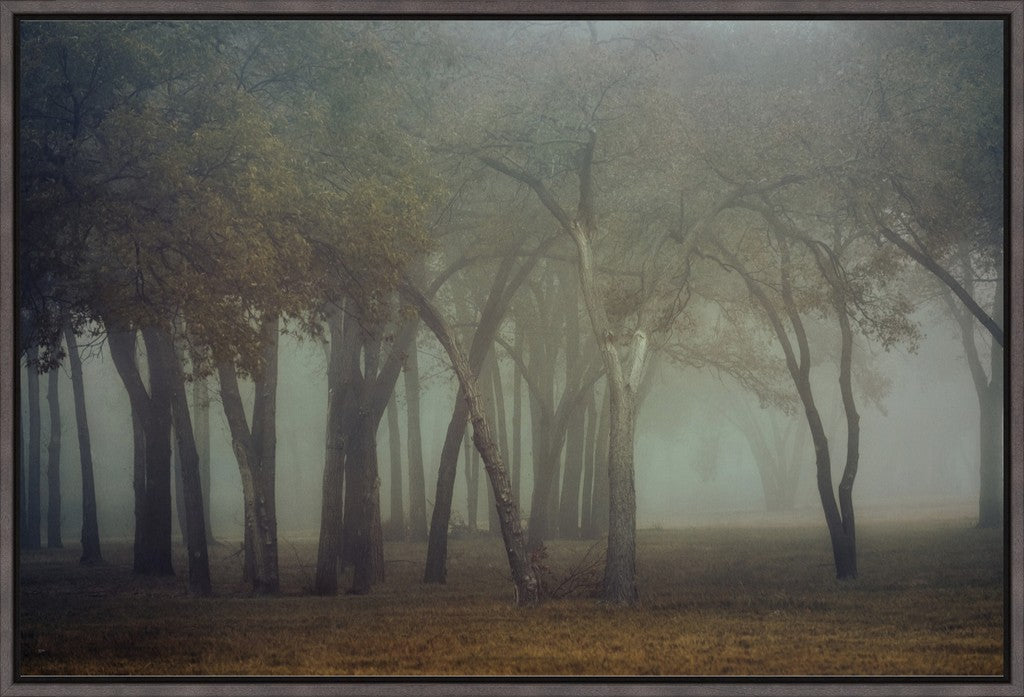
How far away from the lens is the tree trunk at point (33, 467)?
8.13 meters

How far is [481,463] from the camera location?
30.7ft

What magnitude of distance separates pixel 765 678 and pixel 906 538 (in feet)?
5.44

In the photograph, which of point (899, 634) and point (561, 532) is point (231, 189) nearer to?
point (561, 532)

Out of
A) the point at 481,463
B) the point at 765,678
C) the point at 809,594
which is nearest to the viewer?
the point at 765,678

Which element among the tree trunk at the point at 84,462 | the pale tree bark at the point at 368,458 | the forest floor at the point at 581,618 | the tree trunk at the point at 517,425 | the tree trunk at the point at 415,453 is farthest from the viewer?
the tree trunk at the point at 517,425

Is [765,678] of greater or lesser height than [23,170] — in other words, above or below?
below

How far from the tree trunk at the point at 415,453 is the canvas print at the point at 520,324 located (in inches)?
1.4

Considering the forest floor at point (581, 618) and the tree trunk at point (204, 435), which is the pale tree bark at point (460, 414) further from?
the tree trunk at point (204, 435)

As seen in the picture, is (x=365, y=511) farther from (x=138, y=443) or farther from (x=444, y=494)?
(x=138, y=443)

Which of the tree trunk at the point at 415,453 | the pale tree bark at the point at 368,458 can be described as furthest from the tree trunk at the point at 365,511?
the tree trunk at the point at 415,453

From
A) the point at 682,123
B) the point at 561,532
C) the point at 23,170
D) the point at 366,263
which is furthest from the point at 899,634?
the point at 23,170

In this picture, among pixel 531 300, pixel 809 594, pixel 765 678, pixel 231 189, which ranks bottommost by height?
pixel 765 678

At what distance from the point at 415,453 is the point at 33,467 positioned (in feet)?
9.86

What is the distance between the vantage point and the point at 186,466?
8.73 meters
